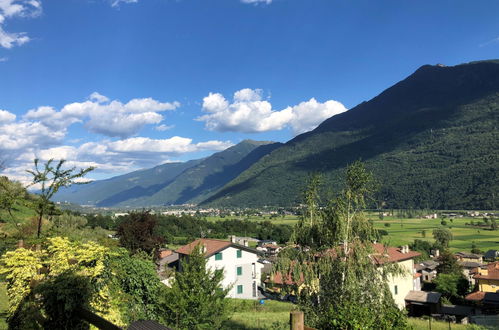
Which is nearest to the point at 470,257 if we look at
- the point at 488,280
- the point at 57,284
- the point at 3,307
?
the point at 488,280

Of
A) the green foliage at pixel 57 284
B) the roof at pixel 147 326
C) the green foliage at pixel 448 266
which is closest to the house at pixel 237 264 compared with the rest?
the green foliage at pixel 57 284

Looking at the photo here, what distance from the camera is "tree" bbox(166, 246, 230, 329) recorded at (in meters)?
12.1

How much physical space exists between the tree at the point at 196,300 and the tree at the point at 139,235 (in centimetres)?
1948

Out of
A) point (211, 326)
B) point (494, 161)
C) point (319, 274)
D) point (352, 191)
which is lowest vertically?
point (211, 326)

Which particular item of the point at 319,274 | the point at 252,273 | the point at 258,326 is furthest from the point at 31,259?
the point at 252,273

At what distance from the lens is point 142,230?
32281mm

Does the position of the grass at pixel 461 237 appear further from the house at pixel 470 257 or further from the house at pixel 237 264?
the house at pixel 237 264

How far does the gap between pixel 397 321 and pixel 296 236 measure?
6.74m

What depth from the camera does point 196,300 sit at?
12.3 m

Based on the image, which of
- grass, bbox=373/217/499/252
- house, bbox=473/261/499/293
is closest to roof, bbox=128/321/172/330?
house, bbox=473/261/499/293

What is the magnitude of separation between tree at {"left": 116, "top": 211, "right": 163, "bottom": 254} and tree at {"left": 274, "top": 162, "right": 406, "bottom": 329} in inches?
723

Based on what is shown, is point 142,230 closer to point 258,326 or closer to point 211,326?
point 258,326

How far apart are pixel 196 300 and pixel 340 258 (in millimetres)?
6454

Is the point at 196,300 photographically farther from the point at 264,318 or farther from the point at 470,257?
the point at 470,257
